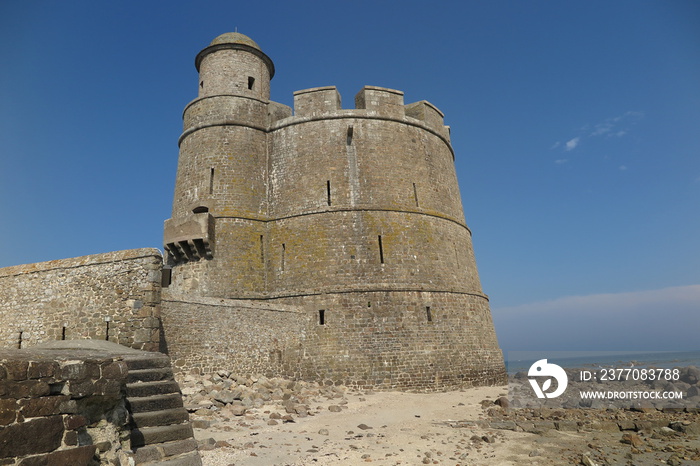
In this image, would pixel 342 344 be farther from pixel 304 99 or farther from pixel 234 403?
pixel 304 99

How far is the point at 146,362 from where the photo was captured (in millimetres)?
6773

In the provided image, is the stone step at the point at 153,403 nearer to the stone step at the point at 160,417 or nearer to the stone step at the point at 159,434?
→ the stone step at the point at 160,417

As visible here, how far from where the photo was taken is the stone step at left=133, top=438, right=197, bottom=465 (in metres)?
5.14

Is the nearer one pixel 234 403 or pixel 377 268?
pixel 234 403

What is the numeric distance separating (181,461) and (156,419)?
782 millimetres

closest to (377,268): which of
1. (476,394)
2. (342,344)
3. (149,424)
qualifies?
(342,344)

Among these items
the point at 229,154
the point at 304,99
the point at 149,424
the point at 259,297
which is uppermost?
the point at 304,99

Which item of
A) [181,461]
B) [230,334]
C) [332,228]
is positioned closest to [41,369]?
[181,461]

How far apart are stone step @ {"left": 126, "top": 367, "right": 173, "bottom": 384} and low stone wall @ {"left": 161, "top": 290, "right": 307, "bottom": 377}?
5.00 metres

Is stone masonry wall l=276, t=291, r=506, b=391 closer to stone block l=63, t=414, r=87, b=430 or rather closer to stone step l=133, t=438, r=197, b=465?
stone step l=133, t=438, r=197, b=465

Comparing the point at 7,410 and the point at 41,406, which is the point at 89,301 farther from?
the point at 7,410

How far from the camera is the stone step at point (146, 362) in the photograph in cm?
650

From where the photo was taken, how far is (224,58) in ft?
61.6

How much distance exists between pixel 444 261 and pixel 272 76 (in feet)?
39.6
